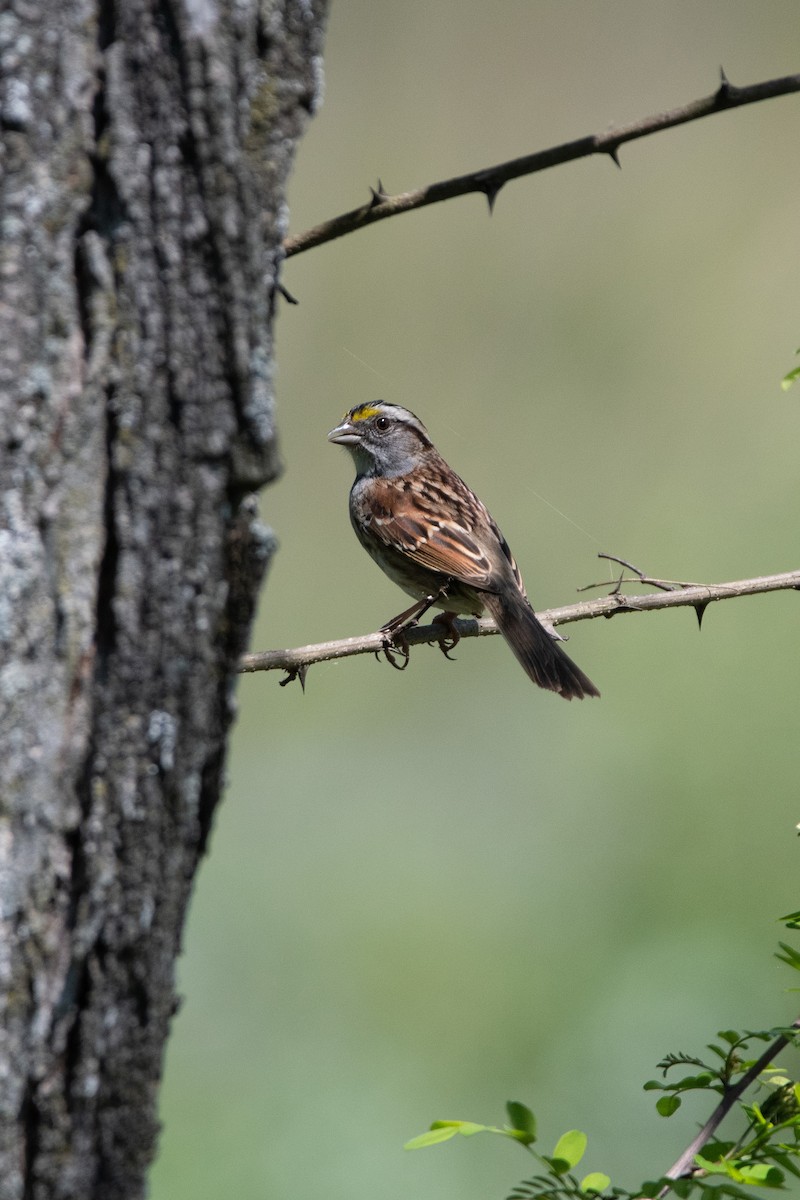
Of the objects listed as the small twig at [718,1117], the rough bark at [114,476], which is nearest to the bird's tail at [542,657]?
the small twig at [718,1117]

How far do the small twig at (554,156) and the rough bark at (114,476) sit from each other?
828 millimetres

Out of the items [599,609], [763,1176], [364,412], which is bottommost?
[763,1176]

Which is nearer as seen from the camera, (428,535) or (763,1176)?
(763,1176)

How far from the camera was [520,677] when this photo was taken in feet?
26.1

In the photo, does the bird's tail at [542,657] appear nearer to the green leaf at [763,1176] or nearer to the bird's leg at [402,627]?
the bird's leg at [402,627]

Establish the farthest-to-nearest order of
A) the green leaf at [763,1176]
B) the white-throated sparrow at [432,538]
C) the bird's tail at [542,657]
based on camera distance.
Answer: the white-throated sparrow at [432,538] → the bird's tail at [542,657] → the green leaf at [763,1176]

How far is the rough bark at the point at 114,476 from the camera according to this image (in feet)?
4.68

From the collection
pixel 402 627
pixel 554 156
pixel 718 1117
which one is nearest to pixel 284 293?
pixel 554 156

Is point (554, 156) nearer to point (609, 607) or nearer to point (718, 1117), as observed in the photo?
point (609, 607)

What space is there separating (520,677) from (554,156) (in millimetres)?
5812

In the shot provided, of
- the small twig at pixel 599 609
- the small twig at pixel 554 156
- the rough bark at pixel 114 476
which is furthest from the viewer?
the small twig at pixel 599 609

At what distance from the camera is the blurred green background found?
17.5 feet

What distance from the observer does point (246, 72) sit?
1.48 meters

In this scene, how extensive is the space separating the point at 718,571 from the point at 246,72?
659 centimetres
